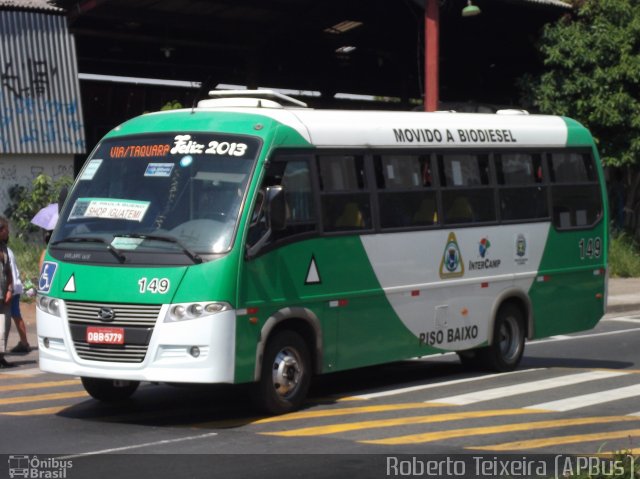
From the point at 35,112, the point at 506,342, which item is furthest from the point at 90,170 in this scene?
the point at 35,112

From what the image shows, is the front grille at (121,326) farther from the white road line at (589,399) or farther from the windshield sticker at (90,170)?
the white road line at (589,399)

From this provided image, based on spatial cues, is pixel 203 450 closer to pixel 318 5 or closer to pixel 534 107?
pixel 318 5

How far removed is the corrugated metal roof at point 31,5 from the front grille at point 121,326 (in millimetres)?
14227

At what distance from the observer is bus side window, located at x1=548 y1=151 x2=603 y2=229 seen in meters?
15.3

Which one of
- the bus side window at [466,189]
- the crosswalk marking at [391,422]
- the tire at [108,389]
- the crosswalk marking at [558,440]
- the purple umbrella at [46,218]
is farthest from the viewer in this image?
the purple umbrella at [46,218]

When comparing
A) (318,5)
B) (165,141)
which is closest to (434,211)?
(165,141)

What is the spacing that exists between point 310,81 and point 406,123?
989 inches

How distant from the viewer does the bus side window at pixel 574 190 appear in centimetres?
1531

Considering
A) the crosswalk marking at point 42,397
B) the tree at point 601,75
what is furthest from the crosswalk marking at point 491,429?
the tree at point 601,75

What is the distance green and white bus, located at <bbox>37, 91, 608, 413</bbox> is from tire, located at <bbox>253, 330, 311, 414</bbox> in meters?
0.02

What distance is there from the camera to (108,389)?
12219 mm

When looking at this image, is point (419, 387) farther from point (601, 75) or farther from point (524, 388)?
point (601, 75)

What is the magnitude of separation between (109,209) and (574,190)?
6590 millimetres

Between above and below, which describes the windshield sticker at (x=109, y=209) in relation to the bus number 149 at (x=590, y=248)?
above
